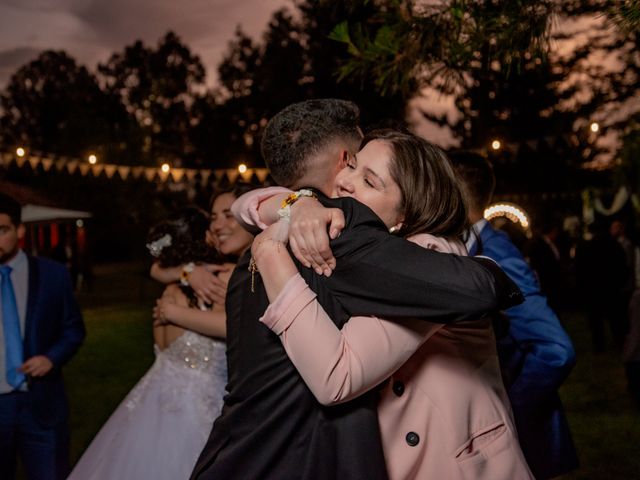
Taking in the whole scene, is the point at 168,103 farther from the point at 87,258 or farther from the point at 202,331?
the point at 202,331

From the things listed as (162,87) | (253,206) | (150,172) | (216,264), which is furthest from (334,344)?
(162,87)

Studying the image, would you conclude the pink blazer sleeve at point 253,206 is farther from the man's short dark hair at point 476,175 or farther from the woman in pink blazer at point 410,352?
the man's short dark hair at point 476,175

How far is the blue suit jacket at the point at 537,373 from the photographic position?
266cm

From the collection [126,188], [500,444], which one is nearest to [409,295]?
[500,444]

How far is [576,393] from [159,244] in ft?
19.6

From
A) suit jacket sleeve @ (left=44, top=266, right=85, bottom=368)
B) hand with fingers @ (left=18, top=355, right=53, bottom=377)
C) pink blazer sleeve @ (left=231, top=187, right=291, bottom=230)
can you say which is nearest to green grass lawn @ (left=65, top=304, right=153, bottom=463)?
suit jacket sleeve @ (left=44, top=266, right=85, bottom=368)

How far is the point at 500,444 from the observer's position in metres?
1.72

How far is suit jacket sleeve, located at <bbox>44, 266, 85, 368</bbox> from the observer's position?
3.72 m

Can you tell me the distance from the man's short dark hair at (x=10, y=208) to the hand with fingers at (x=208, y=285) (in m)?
1.14

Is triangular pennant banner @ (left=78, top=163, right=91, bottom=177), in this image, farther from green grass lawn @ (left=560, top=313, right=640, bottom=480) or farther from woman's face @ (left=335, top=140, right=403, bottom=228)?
woman's face @ (left=335, top=140, right=403, bottom=228)

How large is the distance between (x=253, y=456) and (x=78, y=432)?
17.4 ft

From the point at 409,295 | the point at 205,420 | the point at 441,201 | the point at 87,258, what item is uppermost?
the point at 441,201

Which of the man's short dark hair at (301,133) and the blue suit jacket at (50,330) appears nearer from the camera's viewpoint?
the man's short dark hair at (301,133)

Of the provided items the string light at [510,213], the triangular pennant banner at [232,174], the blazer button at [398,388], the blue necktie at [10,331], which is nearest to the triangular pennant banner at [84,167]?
the triangular pennant banner at [232,174]
